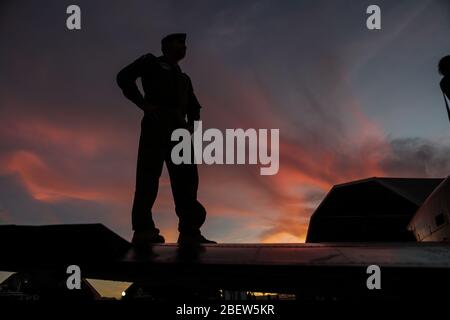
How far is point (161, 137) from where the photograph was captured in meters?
4.56

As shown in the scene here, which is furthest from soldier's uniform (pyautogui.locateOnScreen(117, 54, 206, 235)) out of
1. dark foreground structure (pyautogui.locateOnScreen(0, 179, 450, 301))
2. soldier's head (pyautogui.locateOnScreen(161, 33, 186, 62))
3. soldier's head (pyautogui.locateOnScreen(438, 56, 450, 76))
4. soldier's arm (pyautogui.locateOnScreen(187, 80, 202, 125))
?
soldier's head (pyautogui.locateOnScreen(438, 56, 450, 76))

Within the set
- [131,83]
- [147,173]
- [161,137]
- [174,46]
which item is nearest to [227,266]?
[147,173]

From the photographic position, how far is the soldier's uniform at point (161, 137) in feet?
14.5

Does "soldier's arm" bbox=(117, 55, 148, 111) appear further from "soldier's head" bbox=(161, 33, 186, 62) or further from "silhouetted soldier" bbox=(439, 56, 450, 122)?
"silhouetted soldier" bbox=(439, 56, 450, 122)

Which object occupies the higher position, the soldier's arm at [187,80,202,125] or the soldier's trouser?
the soldier's arm at [187,80,202,125]

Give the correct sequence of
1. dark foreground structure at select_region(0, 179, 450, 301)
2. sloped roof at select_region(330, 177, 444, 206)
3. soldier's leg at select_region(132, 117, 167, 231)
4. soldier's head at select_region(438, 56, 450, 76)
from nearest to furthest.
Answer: dark foreground structure at select_region(0, 179, 450, 301), soldier's leg at select_region(132, 117, 167, 231), soldier's head at select_region(438, 56, 450, 76), sloped roof at select_region(330, 177, 444, 206)

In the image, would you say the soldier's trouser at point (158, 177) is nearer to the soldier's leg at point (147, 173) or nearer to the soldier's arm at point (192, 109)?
the soldier's leg at point (147, 173)

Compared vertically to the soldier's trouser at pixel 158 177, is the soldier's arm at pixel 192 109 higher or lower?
higher

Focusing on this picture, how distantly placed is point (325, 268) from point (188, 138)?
3.15 meters

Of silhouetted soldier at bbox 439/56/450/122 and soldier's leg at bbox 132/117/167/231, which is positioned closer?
soldier's leg at bbox 132/117/167/231

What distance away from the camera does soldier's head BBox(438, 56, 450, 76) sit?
4.85 m

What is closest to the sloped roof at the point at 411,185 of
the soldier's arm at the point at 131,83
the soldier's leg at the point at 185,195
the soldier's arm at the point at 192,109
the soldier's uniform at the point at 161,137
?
the soldier's arm at the point at 192,109

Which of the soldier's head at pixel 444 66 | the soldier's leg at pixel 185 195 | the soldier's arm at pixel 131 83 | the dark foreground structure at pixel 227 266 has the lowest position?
the dark foreground structure at pixel 227 266
